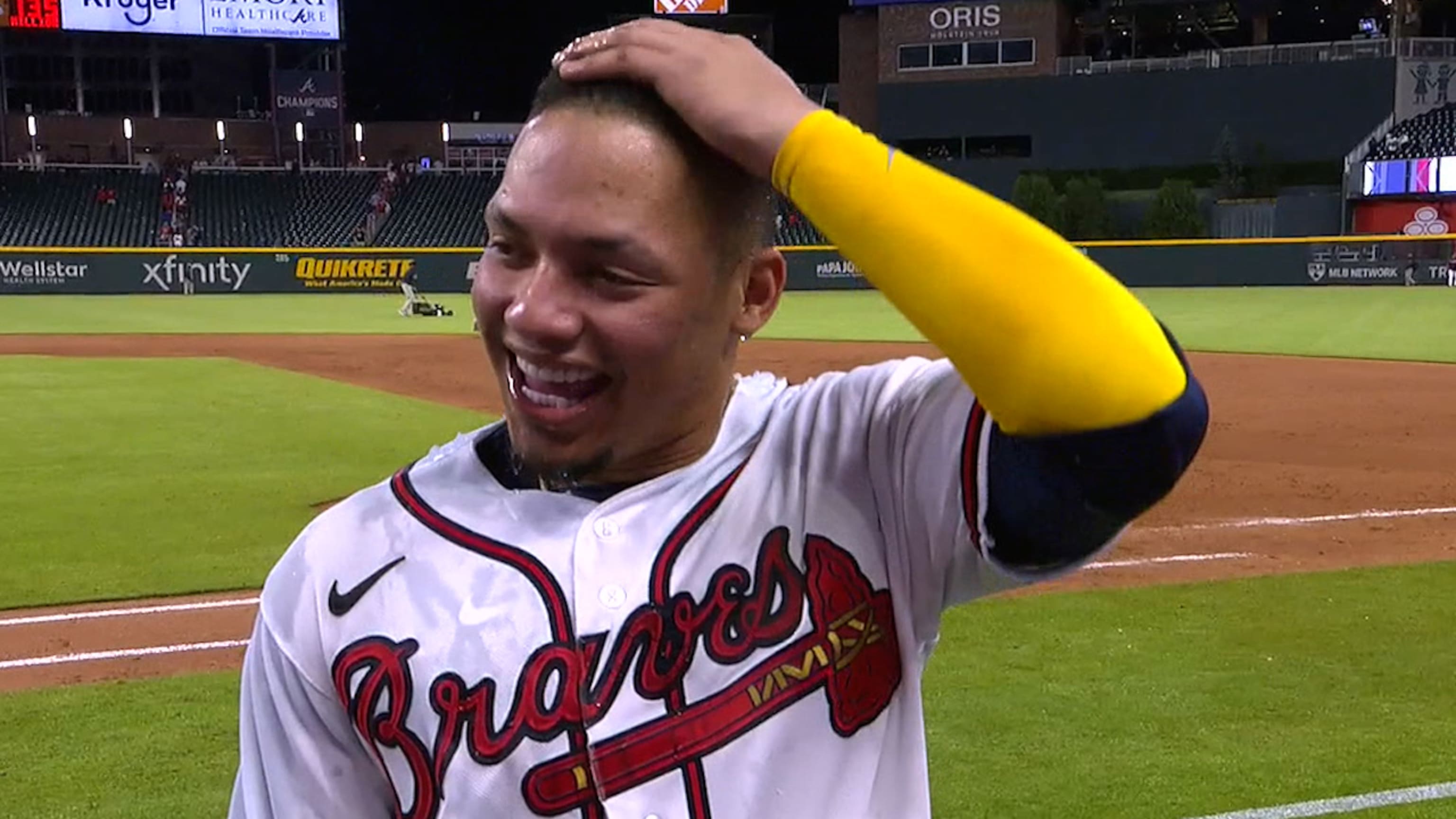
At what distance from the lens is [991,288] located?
1249 mm

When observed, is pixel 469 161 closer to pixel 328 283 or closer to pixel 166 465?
pixel 328 283

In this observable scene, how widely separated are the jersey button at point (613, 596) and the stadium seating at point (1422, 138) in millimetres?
40502

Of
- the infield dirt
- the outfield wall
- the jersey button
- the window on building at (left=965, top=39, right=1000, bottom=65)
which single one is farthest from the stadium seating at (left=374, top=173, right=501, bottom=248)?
the jersey button

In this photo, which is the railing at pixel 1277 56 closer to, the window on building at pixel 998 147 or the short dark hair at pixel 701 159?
the window on building at pixel 998 147

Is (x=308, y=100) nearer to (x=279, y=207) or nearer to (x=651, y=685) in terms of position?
(x=279, y=207)

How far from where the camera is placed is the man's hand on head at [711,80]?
130cm

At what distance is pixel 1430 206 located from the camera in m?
36.6

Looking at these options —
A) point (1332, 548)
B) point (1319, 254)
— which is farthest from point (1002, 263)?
point (1319, 254)

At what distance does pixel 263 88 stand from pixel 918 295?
5550cm

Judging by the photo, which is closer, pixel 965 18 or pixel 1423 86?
pixel 1423 86

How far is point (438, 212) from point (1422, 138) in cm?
3016

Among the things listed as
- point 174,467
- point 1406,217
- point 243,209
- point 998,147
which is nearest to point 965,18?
point 998,147

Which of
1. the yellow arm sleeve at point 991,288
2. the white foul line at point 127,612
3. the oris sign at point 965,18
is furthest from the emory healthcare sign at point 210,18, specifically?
the yellow arm sleeve at point 991,288

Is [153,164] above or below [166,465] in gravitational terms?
above
